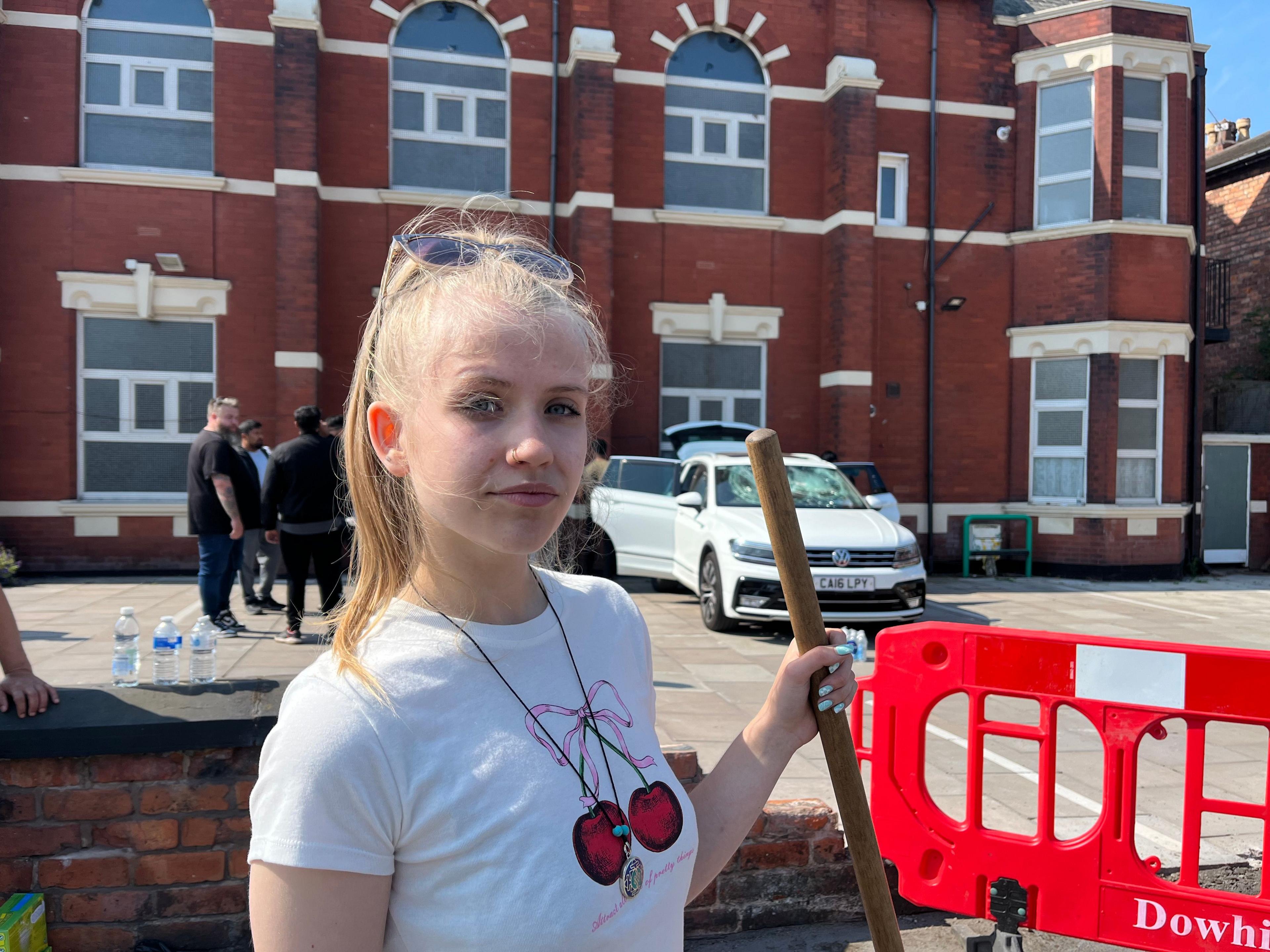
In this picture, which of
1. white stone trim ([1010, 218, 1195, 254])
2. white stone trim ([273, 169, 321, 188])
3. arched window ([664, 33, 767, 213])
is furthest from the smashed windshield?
white stone trim ([1010, 218, 1195, 254])

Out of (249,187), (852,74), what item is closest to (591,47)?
(852,74)

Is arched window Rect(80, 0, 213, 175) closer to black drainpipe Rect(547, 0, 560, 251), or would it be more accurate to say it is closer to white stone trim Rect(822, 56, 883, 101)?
black drainpipe Rect(547, 0, 560, 251)

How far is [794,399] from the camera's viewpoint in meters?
14.5

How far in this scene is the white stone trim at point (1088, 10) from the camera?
1407 cm

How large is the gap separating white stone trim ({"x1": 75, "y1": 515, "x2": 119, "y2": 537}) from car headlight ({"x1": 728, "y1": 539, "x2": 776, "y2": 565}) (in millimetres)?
8749

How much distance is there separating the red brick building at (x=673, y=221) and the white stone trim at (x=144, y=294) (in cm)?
4

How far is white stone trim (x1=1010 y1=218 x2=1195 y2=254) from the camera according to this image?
1409cm

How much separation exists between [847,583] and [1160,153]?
11.0m

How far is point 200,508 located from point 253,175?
23.4 feet

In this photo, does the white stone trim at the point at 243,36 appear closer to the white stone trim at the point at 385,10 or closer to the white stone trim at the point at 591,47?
the white stone trim at the point at 385,10

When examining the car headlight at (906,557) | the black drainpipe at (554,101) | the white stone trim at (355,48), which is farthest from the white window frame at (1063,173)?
the white stone trim at (355,48)

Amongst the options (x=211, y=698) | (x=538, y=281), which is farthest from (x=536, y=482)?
(x=211, y=698)

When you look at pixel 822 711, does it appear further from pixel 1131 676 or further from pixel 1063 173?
pixel 1063 173

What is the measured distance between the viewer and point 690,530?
975cm
